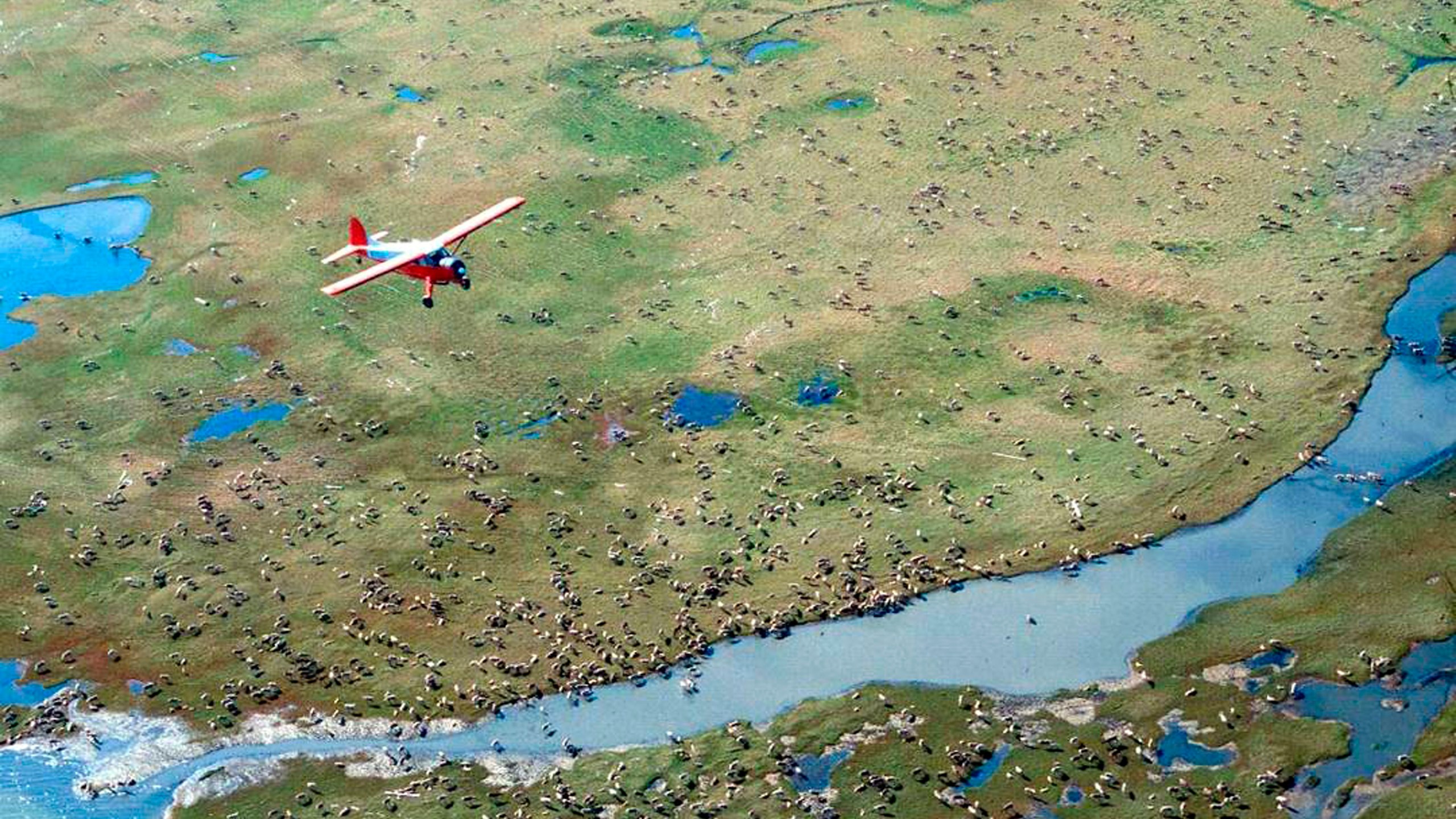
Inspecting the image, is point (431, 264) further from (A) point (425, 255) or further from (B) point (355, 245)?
(B) point (355, 245)

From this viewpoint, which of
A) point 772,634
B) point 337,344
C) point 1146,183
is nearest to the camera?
point 772,634

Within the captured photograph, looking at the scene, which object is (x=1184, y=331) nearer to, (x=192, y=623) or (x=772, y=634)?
(x=772, y=634)

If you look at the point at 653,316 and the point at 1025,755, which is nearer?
the point at 1025,755

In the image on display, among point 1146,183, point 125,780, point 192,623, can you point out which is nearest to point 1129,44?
point 1146,183

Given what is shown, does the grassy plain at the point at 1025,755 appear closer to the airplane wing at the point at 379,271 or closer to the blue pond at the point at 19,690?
the blue pond at the point at 19,690

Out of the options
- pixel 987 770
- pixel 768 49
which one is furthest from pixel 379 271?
pixel 768 49

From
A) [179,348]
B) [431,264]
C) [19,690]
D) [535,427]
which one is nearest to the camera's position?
[19,690]

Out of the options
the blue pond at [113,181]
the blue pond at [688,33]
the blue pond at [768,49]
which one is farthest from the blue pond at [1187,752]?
the blue pond at [113,181]
